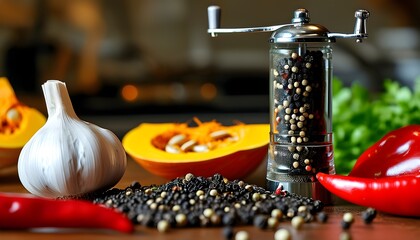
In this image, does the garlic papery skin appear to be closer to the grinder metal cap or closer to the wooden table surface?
the wooden table surface

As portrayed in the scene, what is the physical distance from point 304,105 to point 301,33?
0.41 feet

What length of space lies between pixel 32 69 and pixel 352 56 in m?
1.53

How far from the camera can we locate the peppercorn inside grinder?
121 centimetres

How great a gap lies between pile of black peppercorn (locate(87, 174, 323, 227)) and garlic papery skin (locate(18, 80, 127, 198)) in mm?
40

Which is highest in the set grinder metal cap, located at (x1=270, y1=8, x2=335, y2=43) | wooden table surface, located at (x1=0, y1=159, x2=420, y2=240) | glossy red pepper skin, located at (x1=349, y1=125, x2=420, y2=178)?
grinder metal cap, located at (x1=270, y1=8, x2=335, y2=43)

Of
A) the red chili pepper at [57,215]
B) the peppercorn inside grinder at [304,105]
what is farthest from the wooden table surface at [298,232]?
the peppercorn inside grinder at [304,105]

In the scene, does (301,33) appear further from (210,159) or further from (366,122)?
(366,122)

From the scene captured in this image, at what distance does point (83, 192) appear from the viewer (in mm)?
1155

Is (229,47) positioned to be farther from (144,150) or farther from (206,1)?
(144,150)

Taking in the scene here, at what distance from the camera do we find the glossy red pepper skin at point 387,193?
1.08 m

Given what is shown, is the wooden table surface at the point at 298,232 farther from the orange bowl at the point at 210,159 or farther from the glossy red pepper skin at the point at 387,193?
the orange bowl at the point at 210,159

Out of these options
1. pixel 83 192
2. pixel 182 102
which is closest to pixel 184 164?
pixel 83 192

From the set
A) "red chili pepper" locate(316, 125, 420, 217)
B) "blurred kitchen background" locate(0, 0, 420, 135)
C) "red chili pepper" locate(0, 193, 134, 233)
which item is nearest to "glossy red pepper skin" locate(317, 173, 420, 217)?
"red chili pepper" locate(316, 125, 420, 217)

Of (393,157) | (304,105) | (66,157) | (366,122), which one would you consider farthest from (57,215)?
(366,122)
